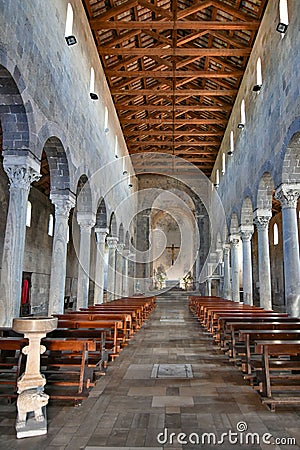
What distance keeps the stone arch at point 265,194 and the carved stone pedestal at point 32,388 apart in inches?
436

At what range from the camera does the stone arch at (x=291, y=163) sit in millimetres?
10039

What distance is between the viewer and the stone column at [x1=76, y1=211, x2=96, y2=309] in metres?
13.9

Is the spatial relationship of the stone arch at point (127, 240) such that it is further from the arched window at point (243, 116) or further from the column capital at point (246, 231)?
the arched window at point (243, 116)

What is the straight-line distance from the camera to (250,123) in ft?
50.2

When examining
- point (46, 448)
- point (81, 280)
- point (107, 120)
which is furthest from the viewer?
point (107, 120)

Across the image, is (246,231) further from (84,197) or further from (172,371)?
(172,371)

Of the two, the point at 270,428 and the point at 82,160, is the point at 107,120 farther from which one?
the point at 270,428

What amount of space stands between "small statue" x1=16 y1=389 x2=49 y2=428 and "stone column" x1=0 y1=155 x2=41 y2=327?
11.7 feet

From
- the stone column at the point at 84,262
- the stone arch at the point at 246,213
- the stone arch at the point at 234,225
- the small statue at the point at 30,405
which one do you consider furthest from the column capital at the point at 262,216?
the small statue at the point at 30,405

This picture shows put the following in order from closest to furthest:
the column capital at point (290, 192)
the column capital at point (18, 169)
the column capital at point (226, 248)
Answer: the column capital at point (18, 169) < the column capital at point (290, 192) < the column capital at point (226, 248)

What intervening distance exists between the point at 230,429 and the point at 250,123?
13.4 metres

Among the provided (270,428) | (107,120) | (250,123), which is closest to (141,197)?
(107,120)

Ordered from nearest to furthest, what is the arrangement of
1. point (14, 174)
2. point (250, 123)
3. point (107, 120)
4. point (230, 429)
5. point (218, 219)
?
point (230, 429), point (14, 174), point (250, 123), point (107, 120), point (218, 219)

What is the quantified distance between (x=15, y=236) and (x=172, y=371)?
167 inches
